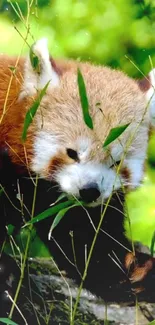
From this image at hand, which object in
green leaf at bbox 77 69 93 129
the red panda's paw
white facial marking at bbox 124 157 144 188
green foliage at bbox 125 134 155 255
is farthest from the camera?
the red panda's paw

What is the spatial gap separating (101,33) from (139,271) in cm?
91

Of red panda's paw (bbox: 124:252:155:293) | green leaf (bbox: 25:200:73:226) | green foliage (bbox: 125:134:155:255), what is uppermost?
green leaf (bbox: 25:200:73:226)

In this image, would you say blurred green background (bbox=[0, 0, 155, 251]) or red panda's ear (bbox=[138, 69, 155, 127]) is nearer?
red panda's ear (bbox=[138, 69, 155, 127])

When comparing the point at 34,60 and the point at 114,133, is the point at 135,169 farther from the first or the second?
the point at 34,60

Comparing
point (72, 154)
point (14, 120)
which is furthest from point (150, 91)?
point (14, 120)

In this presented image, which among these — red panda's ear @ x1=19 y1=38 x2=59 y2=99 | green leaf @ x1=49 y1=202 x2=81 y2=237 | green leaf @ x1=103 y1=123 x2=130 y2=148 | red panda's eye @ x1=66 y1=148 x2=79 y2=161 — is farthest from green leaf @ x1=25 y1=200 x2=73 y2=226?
red panda's ear @ x1=19 y1=38 x2=59 y2=99

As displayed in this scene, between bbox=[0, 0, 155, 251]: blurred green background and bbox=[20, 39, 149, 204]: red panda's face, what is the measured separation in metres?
0.13

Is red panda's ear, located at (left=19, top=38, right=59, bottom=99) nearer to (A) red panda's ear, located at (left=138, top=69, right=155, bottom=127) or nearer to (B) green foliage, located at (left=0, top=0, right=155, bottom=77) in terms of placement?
(B) green foliage, located at (left=0, top=0, right=155, bottom=77)

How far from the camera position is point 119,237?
3553 millimetres

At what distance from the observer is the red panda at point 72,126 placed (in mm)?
3238

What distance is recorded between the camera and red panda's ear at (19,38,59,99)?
10.7 ft

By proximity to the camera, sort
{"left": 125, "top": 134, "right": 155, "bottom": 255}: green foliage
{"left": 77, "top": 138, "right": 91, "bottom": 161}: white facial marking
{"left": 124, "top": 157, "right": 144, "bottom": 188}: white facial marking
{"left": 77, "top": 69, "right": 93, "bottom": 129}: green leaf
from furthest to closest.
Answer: {"left": 125, "top": 134, "right": 155, "bottom": 255}: green foliage, {"left": 124, "top": 157, "right": 144, "bottom": 188}: white facial marking, {"left": 77, "top": 138, "right": 91, "bottom": 161}: white facial marking, {"left": 77, "top": 69, "right": 93, "bottom": 129}: green leaf

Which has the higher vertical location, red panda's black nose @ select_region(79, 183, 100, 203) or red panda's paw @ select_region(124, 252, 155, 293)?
red panda's black nose @ select_region(79, 183, 100, 203)

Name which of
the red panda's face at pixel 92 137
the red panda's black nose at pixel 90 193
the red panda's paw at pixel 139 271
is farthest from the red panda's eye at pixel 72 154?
the red panda's paw at pixel 139 271
